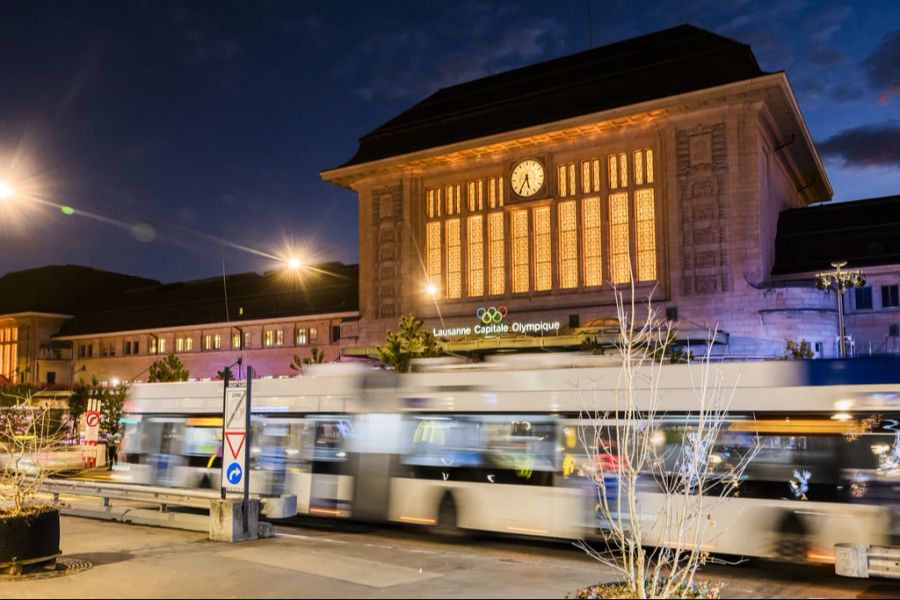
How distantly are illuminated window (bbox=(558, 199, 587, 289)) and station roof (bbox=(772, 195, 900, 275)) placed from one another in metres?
12.5

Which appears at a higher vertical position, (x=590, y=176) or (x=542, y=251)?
(x=590, y=176)

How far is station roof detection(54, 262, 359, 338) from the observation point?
78.6 m

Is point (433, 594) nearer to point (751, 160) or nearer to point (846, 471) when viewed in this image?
point (846, 471)

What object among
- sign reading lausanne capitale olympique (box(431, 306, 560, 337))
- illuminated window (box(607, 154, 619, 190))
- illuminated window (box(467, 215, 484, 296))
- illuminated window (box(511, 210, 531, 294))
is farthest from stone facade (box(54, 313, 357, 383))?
illuminated window (box(607, 154, 619, 190))

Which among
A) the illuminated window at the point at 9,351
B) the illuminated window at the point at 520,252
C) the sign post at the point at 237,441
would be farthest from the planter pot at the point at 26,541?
the illuminated window at the point at 9,351

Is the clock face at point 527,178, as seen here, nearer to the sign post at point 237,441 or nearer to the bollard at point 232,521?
the sign post at point 237,441

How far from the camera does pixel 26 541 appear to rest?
1266cm

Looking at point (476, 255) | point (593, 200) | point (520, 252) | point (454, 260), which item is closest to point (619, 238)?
point (593, 200)

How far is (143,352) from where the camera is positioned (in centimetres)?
8988

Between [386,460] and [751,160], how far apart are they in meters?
40.0

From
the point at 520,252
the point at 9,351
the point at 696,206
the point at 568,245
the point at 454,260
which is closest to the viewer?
the point at 696,206

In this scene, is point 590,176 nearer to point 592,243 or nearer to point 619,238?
point 592,243

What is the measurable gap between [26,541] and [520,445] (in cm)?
844

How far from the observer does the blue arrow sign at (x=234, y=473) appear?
16203 mm
